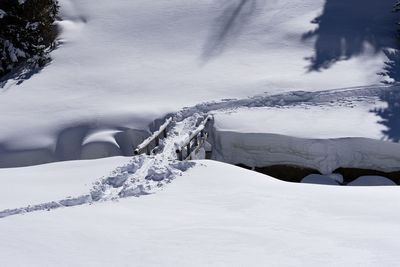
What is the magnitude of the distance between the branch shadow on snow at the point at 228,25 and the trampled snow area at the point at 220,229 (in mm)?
9789

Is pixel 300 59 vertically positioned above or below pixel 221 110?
above

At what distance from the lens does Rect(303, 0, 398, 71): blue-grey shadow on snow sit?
16344 mm

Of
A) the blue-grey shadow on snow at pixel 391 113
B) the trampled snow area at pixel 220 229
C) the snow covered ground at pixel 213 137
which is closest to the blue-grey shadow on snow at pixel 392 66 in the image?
the snow covered ground at pixel 213 137

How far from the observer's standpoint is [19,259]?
14.4 ft

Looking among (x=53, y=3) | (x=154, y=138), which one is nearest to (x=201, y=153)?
(x=154, y=138)

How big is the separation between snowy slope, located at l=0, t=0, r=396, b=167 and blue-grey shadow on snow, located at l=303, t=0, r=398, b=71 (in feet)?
0.11

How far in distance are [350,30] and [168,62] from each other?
611cm

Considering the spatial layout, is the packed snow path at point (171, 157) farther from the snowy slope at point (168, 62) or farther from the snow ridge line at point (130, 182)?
the snowy slope at point (168, 62)

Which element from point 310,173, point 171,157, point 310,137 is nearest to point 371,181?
point 310,173

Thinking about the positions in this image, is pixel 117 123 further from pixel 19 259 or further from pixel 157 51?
pixel 19 259

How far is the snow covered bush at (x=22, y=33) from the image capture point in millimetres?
17094

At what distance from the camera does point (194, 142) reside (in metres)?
12.2

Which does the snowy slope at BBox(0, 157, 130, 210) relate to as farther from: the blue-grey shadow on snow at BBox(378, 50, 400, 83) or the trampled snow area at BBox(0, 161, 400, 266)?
the blue-grey shadow on snow at BBox(378, 50, 400, 83)

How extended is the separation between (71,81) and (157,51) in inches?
120
